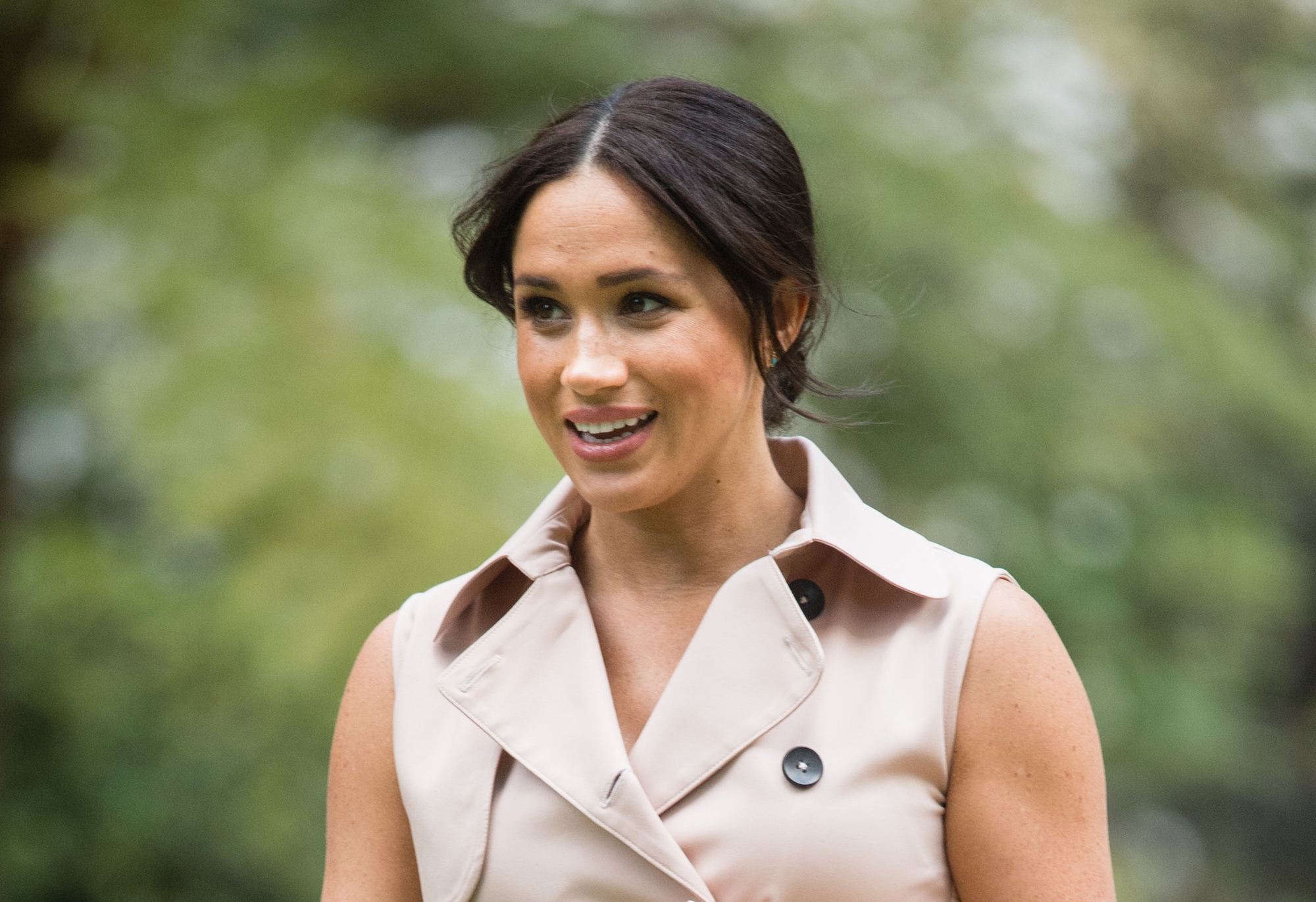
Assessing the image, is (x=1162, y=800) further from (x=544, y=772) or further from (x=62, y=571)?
(x=544, y=772)

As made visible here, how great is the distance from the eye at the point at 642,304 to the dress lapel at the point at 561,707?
494mm

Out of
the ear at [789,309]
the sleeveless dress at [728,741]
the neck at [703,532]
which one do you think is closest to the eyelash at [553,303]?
the ear at [789,309]

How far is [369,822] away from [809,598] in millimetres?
805

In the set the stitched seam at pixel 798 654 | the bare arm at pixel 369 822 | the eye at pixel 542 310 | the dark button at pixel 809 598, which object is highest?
the eye at pixel 542 310

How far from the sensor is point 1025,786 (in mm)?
2355

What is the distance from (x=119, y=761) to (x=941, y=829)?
31.8ft

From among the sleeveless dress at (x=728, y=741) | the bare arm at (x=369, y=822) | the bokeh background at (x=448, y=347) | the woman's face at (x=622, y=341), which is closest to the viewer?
the sleeveless dress at (x=728, y=741)

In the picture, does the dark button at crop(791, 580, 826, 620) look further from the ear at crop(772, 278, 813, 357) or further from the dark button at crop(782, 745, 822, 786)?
the ear at crop(772, 278, 813, 357)

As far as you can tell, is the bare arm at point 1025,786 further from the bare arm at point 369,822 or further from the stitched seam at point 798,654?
the bare arm at point 369,822

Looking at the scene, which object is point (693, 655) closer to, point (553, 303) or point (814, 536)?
point (814, 536)

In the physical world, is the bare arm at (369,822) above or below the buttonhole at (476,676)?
below

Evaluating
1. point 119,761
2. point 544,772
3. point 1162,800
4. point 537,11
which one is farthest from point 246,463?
point 1162,800

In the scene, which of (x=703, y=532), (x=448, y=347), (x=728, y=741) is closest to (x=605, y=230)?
(x=703, y=532)

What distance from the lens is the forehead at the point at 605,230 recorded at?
2.45m
